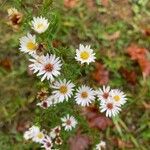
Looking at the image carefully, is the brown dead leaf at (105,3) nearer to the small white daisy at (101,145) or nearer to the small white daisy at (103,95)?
the small white daisy at (101,145)

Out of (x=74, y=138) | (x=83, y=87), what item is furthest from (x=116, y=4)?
(x=83, y=87)

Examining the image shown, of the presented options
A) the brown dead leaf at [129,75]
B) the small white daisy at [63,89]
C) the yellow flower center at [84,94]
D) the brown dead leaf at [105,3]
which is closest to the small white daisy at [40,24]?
the small white daisy at [63,89]

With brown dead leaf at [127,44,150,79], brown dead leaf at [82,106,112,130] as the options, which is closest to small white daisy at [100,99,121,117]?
brown dead leaf at [82,106,112,130]

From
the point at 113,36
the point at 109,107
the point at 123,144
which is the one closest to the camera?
the point at 109,107

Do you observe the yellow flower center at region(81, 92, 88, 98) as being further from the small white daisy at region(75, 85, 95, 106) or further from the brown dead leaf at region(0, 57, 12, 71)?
the brown dead leaf at region(0, 57, 12, 71)

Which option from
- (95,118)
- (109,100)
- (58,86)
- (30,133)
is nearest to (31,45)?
(58,86)

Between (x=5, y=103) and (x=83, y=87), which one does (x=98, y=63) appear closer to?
(x=5, y=103)

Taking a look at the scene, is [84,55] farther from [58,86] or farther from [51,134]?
[51,134]
